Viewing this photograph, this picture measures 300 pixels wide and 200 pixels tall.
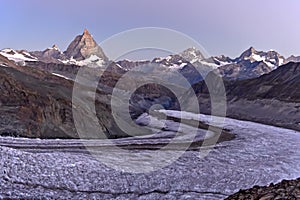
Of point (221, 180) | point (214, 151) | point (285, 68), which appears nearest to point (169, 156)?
point (214, 151)

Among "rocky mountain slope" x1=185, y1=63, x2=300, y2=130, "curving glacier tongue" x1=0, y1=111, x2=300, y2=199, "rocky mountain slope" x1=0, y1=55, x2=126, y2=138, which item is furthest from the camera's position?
"rocky mountain slope" x1=185, y1=63, x2=300, y2=130

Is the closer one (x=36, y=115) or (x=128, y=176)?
(x=128, y=176)

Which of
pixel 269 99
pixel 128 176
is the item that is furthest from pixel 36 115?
pixel 269 99

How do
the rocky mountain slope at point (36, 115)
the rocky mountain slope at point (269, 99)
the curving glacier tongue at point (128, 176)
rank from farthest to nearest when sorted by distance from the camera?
the rocky mountain slope at point (269, 99), the rocky mountain slope at point (36, 115), the curving glacier tongue at point (128, 176)

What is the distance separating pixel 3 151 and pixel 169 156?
46.4 ft

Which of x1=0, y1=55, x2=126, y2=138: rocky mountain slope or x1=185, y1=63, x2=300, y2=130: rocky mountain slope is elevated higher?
x1=185, y1=63, x2=300, y2=130: rocky mountain slope

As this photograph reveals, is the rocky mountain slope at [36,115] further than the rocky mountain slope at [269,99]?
No

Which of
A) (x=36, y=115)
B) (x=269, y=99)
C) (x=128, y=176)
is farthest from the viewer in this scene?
(x=269, y=99)

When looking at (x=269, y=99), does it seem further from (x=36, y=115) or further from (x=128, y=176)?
(x=128, y=176)

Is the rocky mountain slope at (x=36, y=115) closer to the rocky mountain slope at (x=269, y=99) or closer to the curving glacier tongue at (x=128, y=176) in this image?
the curving glacier tongue at (x=128, y=176)

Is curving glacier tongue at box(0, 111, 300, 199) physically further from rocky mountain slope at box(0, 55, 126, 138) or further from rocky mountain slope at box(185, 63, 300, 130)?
rocky mountain slope at box(185, 63, 300, 130)

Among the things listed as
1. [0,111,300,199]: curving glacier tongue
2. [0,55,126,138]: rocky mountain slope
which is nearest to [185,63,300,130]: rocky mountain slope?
[0,55,126,138]: rocky mountain slope

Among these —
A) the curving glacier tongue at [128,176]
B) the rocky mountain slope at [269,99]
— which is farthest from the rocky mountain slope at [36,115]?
the rocky mountain slope at [269,99]

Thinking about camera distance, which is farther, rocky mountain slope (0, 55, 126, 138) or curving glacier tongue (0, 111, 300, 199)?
rocky mountain slope (0, 55, 126, 138)
